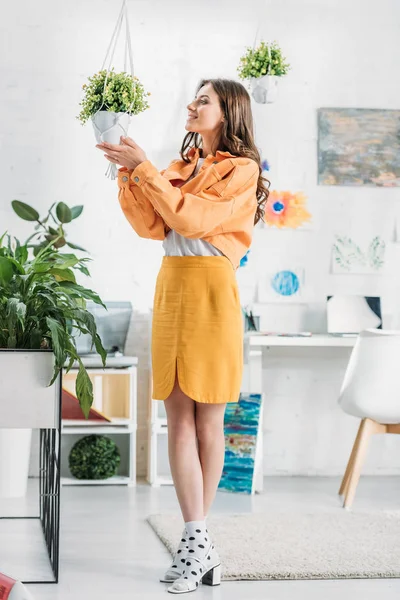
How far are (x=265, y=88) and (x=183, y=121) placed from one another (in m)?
0.63

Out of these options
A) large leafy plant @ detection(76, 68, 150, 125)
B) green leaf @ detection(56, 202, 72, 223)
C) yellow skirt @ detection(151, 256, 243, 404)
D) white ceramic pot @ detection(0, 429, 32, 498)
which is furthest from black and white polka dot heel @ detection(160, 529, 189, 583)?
green leaf @ detection(56, 202, 72, 223)

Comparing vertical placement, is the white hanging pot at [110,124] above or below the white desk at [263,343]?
above

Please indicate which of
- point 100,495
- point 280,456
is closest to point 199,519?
point 100,495

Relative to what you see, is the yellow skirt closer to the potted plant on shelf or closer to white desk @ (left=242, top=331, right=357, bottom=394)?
the potted plant on shelf

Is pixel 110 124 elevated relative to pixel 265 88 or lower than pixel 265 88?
lower

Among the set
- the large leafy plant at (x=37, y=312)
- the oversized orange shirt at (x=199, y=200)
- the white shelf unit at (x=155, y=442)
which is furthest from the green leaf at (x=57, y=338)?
the white shelf unit at (x=155, y=442)

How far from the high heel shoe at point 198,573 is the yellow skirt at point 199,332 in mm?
448

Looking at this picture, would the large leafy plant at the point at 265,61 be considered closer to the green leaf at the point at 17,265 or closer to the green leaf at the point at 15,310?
the green leaf at the point at 17,265

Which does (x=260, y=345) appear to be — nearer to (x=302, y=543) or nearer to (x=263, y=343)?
(x=263, y=343)

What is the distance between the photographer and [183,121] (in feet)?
15.0

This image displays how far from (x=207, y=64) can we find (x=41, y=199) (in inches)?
44.4

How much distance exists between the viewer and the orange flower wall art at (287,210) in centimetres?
459

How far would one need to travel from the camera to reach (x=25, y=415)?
8.04 feet

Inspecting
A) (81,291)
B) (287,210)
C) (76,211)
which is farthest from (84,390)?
(287,210)
